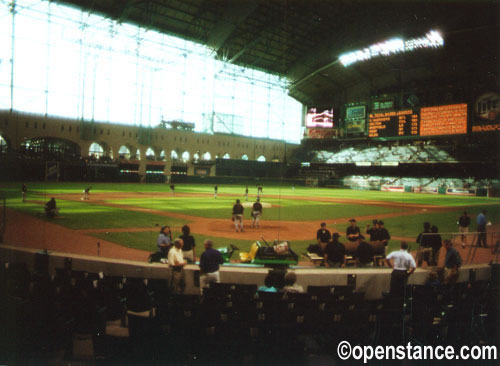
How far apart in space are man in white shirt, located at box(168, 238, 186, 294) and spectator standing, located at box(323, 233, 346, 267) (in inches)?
190

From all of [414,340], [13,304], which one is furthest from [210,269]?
[414,340]

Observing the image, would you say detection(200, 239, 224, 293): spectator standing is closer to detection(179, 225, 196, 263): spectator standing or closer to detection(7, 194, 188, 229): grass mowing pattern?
detection(179, 225, 196, 263): spectator standing

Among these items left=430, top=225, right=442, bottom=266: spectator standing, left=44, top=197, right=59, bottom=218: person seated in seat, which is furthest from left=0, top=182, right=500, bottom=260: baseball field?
left=430, top=225, right=442, bottom=266: spectator standing

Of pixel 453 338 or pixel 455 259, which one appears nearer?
pixel 453 338

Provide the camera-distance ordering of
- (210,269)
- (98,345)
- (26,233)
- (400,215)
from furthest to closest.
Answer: (400,215) < (26,233) < (210,269) < (98,345)

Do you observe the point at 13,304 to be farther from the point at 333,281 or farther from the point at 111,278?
the point at 333,281

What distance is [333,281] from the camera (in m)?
8.66

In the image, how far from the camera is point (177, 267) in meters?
8.36

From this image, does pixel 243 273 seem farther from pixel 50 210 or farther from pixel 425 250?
pixel 50 210

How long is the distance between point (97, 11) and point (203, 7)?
46.6 feet

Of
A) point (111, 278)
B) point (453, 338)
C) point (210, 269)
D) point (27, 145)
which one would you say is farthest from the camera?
point (27, 145)

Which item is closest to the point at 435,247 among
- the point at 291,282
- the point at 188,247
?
the point at 291,282

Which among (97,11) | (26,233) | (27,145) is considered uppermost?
(97,11)

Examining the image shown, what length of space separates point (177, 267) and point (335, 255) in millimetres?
5085
